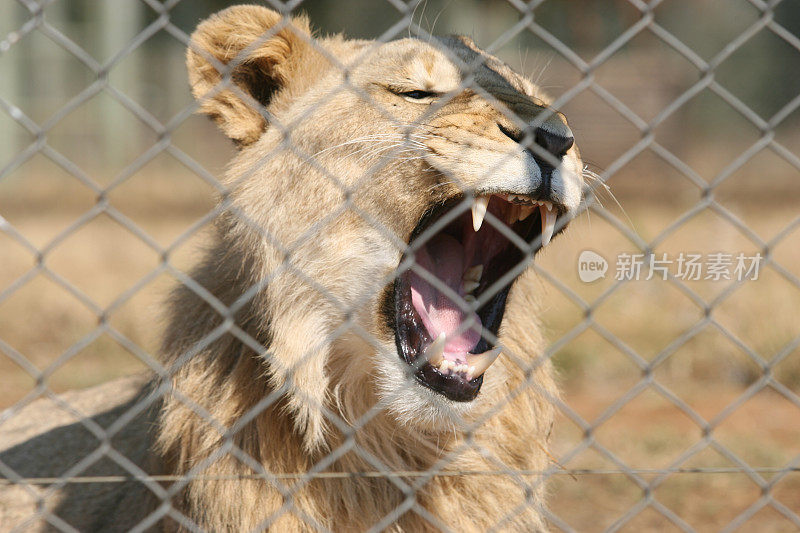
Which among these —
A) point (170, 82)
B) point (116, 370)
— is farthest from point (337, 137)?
point (170, 82)

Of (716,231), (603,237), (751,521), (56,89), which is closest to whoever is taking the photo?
(751,521)

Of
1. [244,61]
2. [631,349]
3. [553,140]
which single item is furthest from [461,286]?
[631,349]

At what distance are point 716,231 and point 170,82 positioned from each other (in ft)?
26.5

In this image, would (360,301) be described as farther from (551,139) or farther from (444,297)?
(551,139)

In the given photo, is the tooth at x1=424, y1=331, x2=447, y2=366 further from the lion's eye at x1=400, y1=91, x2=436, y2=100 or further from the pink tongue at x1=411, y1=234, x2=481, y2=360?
the lion's eye at x1=400, y1=91, x2=436, y2=100

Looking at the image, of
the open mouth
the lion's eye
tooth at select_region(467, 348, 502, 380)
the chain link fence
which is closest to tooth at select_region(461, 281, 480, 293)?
the open mouth

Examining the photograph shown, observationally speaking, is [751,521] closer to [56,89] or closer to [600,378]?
[600,378]

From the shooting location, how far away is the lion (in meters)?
2.38

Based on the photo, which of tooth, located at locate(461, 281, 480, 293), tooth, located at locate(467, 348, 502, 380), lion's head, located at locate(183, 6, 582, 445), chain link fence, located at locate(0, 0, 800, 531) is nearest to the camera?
chain link fence, located at locate(0, 0, 800, 531)

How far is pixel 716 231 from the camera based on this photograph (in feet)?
24.4

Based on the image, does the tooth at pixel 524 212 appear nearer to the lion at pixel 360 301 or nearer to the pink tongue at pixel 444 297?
the lion at pixel 360 301

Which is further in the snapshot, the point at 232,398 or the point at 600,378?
the point at 600,378

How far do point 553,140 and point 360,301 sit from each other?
2.21ft

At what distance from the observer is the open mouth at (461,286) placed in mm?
2387
